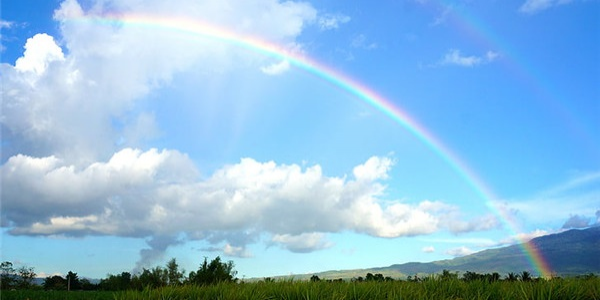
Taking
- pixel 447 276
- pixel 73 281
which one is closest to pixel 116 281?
pixel 73 281

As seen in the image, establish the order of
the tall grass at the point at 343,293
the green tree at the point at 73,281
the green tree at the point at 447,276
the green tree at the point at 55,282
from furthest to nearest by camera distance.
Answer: the green tree at the point at 55,282 < the green tree at the point at 73,281 < the green tree at the point at 447,276 < the tall grass at the point at 343,293

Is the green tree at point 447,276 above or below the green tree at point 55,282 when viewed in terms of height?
above

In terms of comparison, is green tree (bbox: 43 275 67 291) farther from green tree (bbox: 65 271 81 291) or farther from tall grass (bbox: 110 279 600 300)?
tall grass (bbox: 110 279 600 300)

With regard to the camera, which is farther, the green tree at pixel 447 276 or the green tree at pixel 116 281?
the green tree at pixel 116 281

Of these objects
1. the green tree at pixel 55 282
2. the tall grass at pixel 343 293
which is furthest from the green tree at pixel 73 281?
the tall grass at pixel 343 293

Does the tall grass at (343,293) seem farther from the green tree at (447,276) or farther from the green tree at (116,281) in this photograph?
the green tree at (116,281)

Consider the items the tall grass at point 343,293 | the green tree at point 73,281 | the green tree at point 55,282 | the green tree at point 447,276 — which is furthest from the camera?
the green tree at point 55,282

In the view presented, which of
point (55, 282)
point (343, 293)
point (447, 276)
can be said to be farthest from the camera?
point (55, 282)

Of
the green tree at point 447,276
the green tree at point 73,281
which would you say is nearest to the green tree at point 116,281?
the green tree at point 73,281

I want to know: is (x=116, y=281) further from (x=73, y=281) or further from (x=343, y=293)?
(x=343, y=293)

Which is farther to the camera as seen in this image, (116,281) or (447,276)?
(116,281)

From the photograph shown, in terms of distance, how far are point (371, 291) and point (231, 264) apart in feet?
218

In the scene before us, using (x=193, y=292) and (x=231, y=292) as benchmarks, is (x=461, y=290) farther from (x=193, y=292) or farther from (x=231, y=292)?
(x=193, y=292)

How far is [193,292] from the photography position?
43.5 ft
